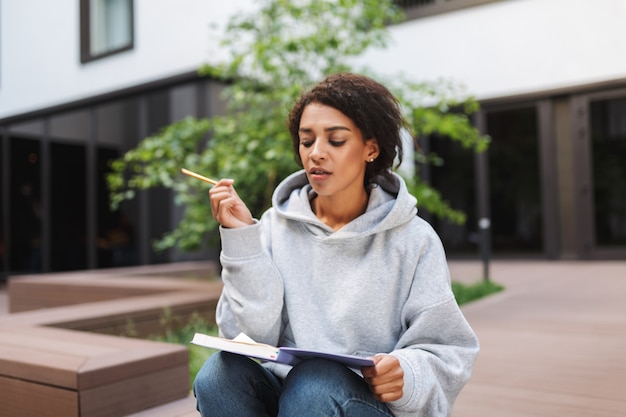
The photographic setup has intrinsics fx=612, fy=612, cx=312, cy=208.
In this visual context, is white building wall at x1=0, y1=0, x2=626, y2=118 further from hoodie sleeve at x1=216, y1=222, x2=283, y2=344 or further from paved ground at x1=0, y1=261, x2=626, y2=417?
hoodie sleeve at x1=216, y1=222, x2=283, y2=344

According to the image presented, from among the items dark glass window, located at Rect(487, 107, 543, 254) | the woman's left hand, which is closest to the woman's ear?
the woman's left hand

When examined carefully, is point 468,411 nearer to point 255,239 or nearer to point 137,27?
point 255,239

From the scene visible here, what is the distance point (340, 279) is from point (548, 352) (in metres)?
2.22

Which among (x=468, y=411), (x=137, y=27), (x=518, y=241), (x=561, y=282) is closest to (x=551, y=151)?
(x=518, y=241)

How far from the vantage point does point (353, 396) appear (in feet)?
4.11

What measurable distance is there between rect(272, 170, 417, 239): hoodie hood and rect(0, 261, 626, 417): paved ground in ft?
3.14

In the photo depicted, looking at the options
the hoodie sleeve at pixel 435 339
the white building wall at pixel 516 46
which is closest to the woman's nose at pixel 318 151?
the hoodie sleeve at pixel 435 339

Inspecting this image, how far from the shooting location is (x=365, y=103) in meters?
1.43

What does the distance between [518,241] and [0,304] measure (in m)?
6.99

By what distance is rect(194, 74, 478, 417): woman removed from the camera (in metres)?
1.37

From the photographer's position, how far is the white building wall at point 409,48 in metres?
8.09

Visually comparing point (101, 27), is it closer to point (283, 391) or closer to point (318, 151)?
point (318, 151)

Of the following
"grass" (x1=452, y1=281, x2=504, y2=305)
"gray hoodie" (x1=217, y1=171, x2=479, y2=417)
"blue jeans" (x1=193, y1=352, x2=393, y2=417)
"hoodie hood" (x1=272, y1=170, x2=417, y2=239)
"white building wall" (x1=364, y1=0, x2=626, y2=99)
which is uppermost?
A: "white building wall" (x1=364, y1=0, x2=626, y2=99)

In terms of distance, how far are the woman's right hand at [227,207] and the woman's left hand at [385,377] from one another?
0.46 meters
